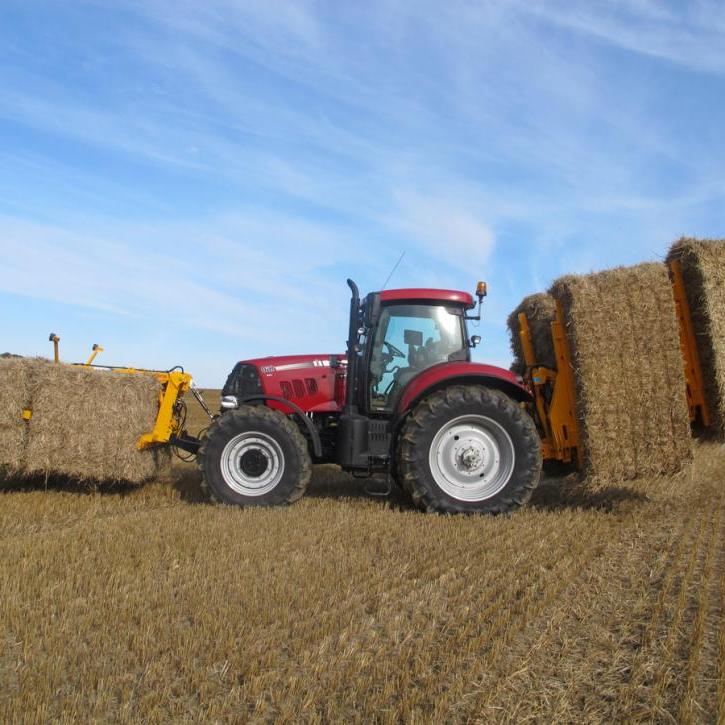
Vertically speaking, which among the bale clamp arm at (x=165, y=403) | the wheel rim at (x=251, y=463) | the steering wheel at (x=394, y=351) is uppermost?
the steering wheel at (x=394, y=351)

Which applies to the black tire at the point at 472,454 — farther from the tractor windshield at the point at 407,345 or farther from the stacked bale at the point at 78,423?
the stacked bale at the point at 78,423

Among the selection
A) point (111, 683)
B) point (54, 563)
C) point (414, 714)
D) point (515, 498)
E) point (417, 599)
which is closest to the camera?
point (414, 714)

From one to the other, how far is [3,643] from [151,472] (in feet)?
11.6

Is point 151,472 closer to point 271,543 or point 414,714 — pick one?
point 271,543

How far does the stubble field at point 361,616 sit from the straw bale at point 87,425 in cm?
72

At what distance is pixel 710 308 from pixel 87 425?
5488mm

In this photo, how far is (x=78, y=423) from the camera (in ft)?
19.6

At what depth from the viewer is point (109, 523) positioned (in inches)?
194

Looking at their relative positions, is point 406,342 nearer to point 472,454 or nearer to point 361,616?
point 472,454

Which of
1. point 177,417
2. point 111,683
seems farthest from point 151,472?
point 111,683

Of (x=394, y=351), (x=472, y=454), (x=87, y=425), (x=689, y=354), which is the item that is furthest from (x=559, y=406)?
(x=87, y=425)

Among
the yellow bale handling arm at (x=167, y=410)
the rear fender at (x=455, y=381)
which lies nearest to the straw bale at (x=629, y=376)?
the rear fender at (x=455, y=381)

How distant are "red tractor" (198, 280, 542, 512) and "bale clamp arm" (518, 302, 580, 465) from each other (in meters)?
0.21

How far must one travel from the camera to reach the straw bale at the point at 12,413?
584cm
